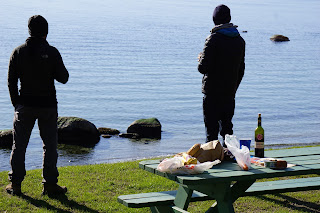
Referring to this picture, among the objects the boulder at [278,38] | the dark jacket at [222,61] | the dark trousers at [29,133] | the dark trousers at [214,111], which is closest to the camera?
the dark trousers at [29,133]

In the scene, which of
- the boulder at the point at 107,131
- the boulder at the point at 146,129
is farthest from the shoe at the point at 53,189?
the boulder at the point at 107,131

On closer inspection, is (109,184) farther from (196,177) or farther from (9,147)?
(9,147)

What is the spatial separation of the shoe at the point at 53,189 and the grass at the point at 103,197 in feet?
0.25

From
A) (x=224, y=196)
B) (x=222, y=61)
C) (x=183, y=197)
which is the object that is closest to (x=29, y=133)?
(x=183, y=197)

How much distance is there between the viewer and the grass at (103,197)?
759cm

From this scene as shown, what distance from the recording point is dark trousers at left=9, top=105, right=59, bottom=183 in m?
7.79

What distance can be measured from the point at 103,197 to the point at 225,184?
2.60 metres

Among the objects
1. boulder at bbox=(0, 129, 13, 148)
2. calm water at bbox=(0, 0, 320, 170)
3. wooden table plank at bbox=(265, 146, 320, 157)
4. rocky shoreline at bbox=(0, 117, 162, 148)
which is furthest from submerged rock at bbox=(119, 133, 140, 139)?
wooden table plank at bbox=(265, 146, 320, 157)

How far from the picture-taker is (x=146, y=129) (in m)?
21.0

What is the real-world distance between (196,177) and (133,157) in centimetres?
1178

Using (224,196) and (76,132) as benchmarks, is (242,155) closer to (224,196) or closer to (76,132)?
(224,196)

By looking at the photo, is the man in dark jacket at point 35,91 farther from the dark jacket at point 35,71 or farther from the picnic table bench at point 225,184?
the picnic table bench at point 225,184

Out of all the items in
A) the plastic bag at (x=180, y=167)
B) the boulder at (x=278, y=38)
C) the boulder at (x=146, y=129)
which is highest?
the boulder at (x=278, y=38)

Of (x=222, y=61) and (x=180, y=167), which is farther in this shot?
(x=222, y=61)
